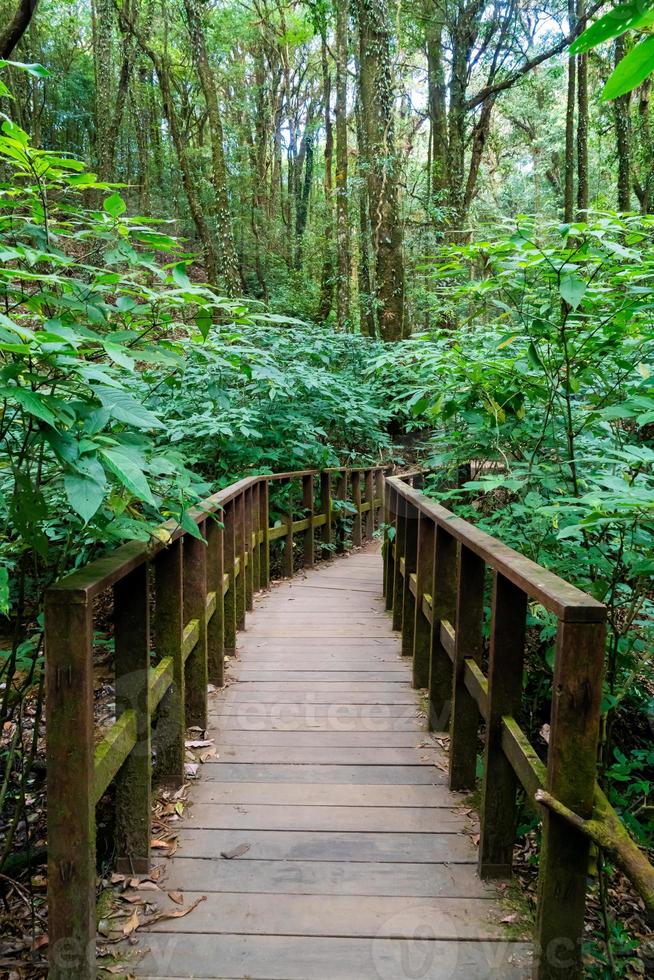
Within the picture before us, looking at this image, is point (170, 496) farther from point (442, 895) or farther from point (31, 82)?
point (31, 82)

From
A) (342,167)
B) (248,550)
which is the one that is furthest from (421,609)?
(342,167)

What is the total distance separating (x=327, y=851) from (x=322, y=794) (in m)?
0.42

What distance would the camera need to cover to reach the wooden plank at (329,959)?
1794mm

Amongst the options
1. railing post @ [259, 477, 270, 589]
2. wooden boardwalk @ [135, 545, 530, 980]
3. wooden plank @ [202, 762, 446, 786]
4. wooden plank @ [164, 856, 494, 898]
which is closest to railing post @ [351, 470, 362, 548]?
railing post @ [259, 477, 270, 589]

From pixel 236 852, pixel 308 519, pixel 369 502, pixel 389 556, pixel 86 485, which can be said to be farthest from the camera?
pixel 369 502

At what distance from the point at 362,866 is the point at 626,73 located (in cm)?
234

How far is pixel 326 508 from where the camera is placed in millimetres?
8930

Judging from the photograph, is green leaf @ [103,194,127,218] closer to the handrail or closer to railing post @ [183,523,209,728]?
the handrail

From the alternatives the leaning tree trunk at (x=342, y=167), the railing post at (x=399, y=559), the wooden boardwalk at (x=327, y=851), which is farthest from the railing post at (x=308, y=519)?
the leaning tree trunk at (x=342, y=167)

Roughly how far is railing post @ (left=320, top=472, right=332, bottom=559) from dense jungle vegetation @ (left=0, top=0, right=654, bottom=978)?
272mm

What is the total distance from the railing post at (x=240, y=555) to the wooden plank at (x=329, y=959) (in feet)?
9.69

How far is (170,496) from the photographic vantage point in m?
2.04

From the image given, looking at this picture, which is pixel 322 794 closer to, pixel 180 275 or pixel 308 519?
pixel 180 275

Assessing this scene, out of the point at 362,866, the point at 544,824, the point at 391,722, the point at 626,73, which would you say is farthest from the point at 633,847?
the point at 391,722
